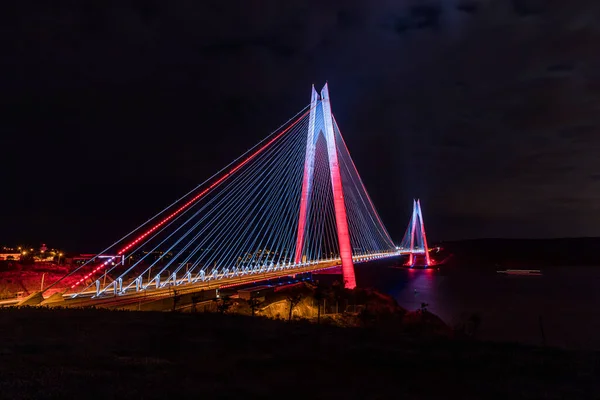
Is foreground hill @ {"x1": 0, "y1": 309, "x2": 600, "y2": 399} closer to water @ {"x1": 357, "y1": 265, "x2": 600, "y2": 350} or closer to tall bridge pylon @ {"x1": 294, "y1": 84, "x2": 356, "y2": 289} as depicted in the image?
water @ {"x1": 357, "y1": 265, "x2": 600, "y2": 350}

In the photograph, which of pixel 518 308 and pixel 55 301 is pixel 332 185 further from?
pixel 518 308

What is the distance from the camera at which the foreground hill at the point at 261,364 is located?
4715mm

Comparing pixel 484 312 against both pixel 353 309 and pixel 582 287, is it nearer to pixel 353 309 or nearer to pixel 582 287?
pixel 353 309

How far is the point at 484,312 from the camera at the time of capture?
35.0 m

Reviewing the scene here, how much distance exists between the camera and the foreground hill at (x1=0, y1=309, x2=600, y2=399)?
15.5 feet

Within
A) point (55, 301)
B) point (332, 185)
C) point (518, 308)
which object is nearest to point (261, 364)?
point (55, 301)

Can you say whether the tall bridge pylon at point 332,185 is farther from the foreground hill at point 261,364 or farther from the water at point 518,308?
the foreground hill at point 261,364

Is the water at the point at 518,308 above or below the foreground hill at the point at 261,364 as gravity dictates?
below

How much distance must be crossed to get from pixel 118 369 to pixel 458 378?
13.1 feet

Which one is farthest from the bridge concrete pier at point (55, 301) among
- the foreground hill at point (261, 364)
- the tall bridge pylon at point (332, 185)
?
the tall bridge pylon at point (332, 185)

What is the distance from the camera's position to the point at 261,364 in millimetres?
5910

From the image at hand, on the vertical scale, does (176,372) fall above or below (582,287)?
above

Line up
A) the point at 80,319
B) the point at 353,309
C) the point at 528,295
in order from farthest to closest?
1. the point at 528,295
2. the point at 353,309
3. the point at 80,319

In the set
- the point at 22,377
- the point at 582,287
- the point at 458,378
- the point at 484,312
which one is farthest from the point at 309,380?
the point at 582,287
